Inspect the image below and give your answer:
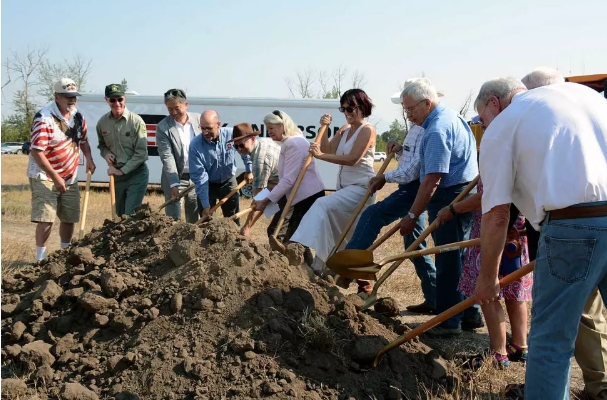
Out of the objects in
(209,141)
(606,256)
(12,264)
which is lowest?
(12,264)

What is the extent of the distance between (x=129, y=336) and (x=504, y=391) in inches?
92.5

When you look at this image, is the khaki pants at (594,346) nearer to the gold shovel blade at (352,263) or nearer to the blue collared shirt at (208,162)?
the gold shovel blade at (352,263)

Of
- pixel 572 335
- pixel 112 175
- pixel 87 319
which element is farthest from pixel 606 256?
pixel 112 175

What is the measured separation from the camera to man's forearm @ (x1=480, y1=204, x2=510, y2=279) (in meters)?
3.14

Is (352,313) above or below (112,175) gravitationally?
below

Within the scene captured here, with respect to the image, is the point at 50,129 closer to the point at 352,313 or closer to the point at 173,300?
the point at 173,300

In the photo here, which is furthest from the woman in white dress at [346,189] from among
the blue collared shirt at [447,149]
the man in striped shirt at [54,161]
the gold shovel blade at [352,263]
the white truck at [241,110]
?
the white truck at [241,110]

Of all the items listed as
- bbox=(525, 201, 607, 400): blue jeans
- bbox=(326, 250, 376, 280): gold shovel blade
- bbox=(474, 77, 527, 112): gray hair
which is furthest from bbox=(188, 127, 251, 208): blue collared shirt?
bbox=(525, 201, 607, 400): blue jeans

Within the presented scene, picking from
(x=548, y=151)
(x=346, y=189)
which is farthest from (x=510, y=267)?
(x=346, y=189)

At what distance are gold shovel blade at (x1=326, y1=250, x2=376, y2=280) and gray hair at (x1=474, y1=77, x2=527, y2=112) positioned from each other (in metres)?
1.49

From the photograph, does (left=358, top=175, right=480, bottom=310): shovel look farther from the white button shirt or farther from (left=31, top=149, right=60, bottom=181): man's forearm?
(left=31, top=149, right=60, bottom=181): man's forearm

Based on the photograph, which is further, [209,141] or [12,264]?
[12,264]

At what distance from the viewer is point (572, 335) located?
9.93 feet

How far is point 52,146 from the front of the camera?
715 centimetres
